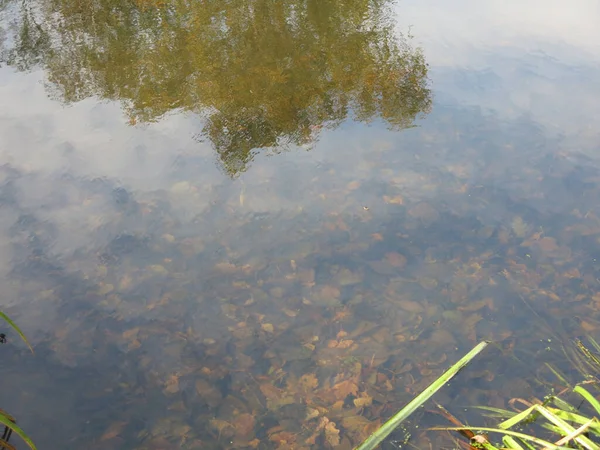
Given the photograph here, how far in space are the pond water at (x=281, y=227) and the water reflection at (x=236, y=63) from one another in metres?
0.04

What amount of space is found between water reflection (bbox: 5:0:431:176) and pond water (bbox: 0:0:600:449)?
4 centimetres

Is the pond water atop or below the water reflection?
below

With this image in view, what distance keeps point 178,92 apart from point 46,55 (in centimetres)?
236

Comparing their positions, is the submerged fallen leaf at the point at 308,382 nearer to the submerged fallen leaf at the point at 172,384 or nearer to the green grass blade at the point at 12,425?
the submerged fallen leaf at the point at 172,384

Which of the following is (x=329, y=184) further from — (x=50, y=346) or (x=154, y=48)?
(x=154, y=48)

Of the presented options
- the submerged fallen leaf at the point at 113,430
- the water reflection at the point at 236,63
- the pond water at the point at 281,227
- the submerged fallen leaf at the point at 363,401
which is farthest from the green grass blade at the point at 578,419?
the water reflection at the point at 236,63

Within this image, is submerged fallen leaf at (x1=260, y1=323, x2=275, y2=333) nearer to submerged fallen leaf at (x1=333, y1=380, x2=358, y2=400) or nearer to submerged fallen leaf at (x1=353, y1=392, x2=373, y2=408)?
submerged fallen leaf at (x1=333, y1=380, x2=358, y2=400)

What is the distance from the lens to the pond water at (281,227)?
292 centimetres

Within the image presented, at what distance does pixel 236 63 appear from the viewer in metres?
6.38

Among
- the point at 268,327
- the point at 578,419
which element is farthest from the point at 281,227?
the point at 578,419

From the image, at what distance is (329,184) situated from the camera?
4.54 metres

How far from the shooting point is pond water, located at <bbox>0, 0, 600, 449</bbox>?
2920mm

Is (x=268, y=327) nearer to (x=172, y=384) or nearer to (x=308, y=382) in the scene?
(x=308, y=382)

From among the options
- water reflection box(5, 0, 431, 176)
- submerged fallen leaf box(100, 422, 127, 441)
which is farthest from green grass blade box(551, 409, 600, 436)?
water reflection box(5, 0, 431, 176)
